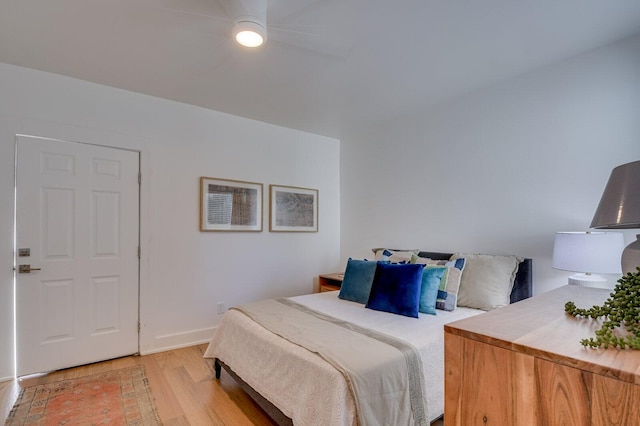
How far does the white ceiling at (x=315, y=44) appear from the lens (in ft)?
6.34

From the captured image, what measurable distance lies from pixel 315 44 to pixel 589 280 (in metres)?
2.47

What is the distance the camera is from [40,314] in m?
2.70

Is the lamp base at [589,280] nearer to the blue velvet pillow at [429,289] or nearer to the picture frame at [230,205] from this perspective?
the blue velvet pillow at [429,289]

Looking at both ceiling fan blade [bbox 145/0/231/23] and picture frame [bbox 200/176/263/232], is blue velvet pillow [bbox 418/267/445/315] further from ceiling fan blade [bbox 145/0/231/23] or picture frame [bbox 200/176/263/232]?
ceiling fan blade [bbox 145/0/231/23]

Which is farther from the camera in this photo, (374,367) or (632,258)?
(374,367)

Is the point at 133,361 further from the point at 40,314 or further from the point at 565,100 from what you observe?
the point at 565,100

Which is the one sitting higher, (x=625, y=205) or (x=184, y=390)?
(x=625, y=205)

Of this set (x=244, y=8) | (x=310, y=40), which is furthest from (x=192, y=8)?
(x=310, y=40)

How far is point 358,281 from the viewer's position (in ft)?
9.45

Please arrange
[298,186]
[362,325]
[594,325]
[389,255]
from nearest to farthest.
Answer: [594,325]
[362,325]
[389,255]
[298,186]

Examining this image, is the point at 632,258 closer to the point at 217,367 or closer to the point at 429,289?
the point at 429,289

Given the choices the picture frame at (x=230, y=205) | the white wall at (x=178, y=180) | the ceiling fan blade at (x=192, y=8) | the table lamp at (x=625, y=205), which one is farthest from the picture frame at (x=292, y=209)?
the table lamp at (x=625, y=205)

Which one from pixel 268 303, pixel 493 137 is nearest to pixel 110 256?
pixel 268 303

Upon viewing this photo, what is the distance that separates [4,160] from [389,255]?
3.45 metres
